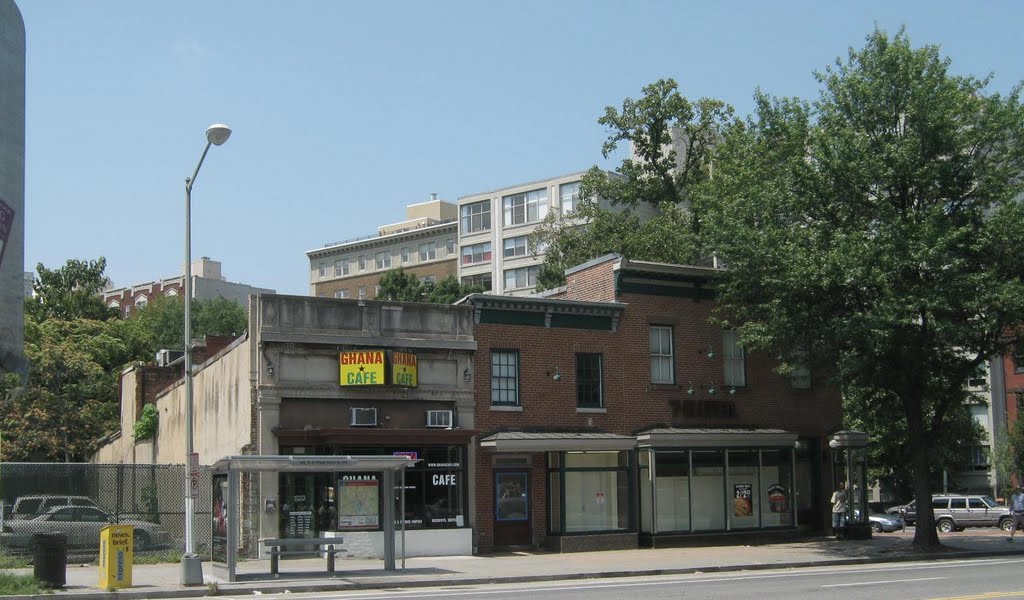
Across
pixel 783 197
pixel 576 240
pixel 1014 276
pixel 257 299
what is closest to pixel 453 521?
pixel 257 299

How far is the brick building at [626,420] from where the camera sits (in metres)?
31.5

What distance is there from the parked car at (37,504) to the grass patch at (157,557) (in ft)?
6.48

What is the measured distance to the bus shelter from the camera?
22906 mm

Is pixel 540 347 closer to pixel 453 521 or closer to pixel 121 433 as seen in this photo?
pixel 453 521

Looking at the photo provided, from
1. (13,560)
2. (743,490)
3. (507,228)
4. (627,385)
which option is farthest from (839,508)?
(507,228)

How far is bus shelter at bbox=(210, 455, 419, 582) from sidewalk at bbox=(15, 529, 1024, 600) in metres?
0.46

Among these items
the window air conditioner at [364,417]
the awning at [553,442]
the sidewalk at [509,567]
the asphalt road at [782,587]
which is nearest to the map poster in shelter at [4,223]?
the sidewalk at [509,567]

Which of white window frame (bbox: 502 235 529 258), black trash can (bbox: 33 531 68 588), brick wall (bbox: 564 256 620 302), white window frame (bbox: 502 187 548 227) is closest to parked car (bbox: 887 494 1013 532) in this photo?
brick wall (bbox: 564 256 620 302)

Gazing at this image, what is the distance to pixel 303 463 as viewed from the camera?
2359 cm

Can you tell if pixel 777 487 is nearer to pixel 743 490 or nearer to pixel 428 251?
pixel 743 490

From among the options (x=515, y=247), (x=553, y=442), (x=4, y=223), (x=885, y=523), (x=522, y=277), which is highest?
(x=515, y=247)

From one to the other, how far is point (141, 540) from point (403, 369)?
308 inches

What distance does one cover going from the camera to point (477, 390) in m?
31.2

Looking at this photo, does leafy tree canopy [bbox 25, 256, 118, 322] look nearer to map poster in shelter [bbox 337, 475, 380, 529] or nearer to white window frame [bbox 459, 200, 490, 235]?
white window frame [bbox 459, 200, 490, 235]
